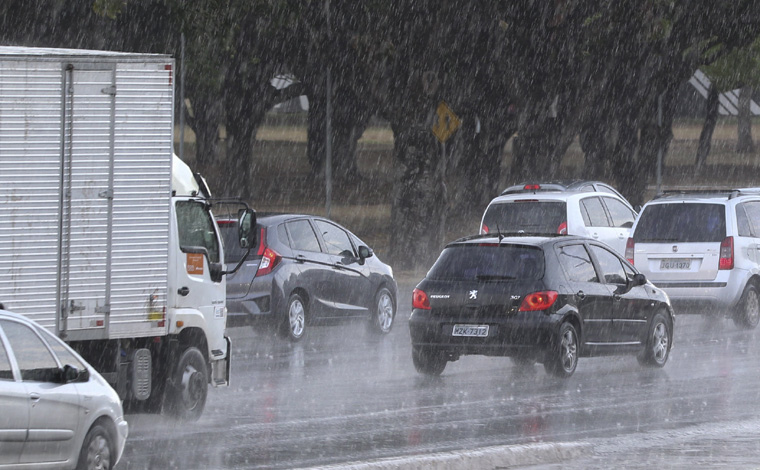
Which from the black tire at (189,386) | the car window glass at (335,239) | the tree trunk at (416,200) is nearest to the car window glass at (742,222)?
the car window glass at (335,239)

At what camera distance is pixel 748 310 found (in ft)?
66.0

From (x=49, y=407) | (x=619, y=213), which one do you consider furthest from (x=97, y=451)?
(x=619, y=213)

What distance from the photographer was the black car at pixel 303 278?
17828 millimetres

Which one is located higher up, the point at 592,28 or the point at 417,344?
the point at 592,28

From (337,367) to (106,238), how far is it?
5.56 meters

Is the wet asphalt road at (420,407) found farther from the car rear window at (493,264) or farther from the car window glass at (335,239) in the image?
the car window glass at (335,239)

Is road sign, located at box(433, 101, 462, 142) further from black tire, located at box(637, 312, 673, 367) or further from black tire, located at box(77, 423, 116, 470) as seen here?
black tire, located at box(77, 423, 116, 470)

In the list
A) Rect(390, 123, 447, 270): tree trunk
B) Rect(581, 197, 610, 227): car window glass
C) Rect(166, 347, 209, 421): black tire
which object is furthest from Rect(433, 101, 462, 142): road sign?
Rect(166, 347, 209, 421): black tire

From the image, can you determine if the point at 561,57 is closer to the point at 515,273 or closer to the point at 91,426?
the point at 515,273

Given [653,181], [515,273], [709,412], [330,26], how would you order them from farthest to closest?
[653,181], [330,26], [515,273], [709,412]

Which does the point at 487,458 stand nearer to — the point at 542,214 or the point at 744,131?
the point at 542,214

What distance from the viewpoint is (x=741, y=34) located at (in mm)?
33000

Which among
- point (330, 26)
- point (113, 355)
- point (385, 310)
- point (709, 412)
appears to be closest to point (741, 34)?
point (330, 26)

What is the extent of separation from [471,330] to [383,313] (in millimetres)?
5328
